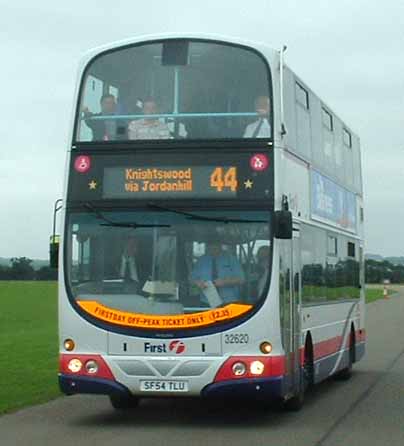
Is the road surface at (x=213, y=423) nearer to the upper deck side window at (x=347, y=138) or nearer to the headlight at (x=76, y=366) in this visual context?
the headlight at (x=76, y=366)

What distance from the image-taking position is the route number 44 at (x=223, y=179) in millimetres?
13102

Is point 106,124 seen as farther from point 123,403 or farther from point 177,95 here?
point 123,403

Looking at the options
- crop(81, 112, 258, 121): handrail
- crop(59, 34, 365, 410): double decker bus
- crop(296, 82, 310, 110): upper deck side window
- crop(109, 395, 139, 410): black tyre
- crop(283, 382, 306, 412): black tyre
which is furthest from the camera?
crop(296, 82, 310, 110): upper deck side window

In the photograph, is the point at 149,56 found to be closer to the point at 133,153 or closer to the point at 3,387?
the point at 133,153

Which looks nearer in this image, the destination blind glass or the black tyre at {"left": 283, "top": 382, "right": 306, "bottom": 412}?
the destination blind glass

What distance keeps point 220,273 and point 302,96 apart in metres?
3.50

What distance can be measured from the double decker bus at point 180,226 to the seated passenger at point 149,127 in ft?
0.05

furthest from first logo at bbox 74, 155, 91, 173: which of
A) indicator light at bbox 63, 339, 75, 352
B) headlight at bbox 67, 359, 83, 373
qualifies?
headlight at bbox 67, 359, 83, 373

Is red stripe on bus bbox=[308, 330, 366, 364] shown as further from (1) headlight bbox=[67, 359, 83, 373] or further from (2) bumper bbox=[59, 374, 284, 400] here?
(1) headlight bbox=[67, 359, 83, 373]

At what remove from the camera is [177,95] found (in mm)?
13430

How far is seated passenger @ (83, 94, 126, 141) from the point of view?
13.5 metres

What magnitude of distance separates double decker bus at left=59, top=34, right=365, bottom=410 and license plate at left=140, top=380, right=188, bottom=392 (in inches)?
0.5

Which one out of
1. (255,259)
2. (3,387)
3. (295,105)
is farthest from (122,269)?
(3,387)

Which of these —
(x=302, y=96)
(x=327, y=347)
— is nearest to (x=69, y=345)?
(x=302, y=96)
